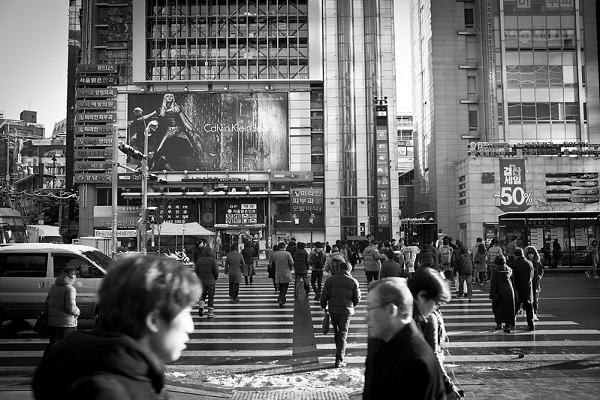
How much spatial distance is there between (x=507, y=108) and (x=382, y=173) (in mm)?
13824

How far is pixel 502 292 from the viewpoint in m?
11.5

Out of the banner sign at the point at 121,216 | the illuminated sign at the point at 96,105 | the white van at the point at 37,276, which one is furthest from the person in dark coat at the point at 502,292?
the illuminated sign at the point at 96,105

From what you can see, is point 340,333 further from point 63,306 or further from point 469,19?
point 469,19

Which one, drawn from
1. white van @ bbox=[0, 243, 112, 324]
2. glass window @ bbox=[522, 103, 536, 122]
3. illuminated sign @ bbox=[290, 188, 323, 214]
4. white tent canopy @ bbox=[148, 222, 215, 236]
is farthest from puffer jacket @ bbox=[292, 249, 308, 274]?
glass window @ bbox=[522, 103, 536, 122]

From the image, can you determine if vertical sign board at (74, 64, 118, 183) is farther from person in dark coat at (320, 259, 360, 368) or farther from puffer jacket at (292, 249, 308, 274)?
person in dark coat at (320, 259, 360, 368)

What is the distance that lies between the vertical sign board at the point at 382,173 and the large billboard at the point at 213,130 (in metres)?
14.3

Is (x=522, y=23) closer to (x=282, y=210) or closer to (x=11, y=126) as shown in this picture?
(x=282, y=210)

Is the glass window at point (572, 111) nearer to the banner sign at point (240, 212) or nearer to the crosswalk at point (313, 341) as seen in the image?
the banner sign at point (240, 212)

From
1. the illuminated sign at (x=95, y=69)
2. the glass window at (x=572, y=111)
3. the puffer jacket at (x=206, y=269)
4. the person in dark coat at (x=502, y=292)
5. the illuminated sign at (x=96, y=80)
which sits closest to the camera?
the person in dark coat at (x=502, y=292)

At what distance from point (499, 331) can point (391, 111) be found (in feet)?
172

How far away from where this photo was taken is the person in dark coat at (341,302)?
891cm

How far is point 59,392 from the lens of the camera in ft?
5.49

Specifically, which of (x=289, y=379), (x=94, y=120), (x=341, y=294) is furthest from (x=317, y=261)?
(x=94, y=120)

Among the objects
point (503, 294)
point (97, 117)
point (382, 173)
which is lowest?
point (503, 294)
